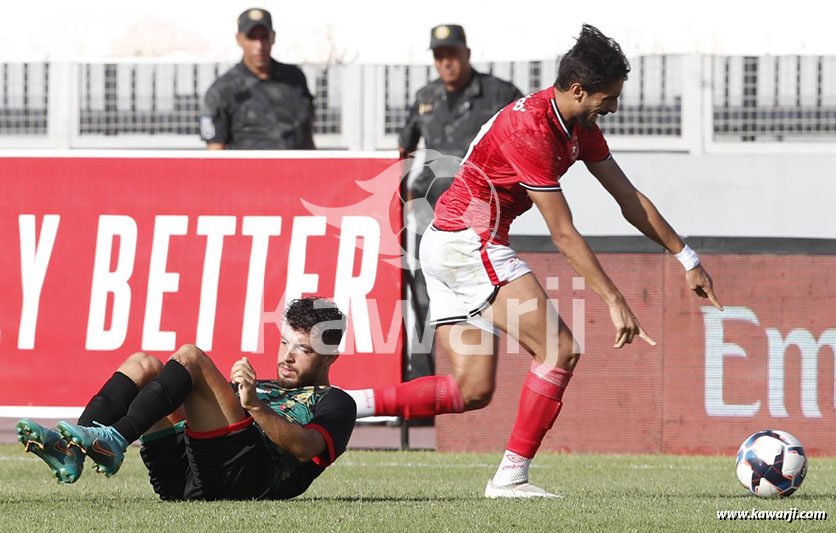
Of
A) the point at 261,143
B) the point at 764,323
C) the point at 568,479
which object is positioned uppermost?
the point at 261,143

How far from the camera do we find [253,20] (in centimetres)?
993

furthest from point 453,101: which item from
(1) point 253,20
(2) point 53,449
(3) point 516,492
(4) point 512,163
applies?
(2) point 53,449

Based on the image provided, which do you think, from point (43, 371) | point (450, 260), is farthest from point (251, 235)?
point (450, 260)

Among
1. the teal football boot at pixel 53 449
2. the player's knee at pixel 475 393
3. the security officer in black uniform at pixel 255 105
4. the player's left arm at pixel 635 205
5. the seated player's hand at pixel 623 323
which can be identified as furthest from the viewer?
the security officer in black uniform at pixel 255 105

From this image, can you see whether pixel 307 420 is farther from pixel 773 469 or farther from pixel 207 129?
pixel 207 129

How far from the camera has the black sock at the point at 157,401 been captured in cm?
518

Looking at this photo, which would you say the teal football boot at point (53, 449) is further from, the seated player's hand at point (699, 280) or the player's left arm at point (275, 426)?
the seated player's hand at point (699, 280)

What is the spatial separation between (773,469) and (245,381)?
8.06 feet

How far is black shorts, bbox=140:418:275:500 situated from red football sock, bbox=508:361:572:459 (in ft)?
3.95

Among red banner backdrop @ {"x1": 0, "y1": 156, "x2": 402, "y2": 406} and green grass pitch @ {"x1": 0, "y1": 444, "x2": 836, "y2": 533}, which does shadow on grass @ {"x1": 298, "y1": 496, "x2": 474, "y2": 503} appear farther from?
red banner backdrop @ {"x1": 0, "y1": 156, "x2": 402, "y2": 406}

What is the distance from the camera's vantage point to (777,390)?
889 cm

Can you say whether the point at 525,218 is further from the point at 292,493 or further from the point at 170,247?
the point at 292,493

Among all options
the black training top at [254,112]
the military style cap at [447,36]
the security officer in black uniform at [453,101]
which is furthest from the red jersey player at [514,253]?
the black training top at [254,112]

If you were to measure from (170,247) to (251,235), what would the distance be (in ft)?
1.73
